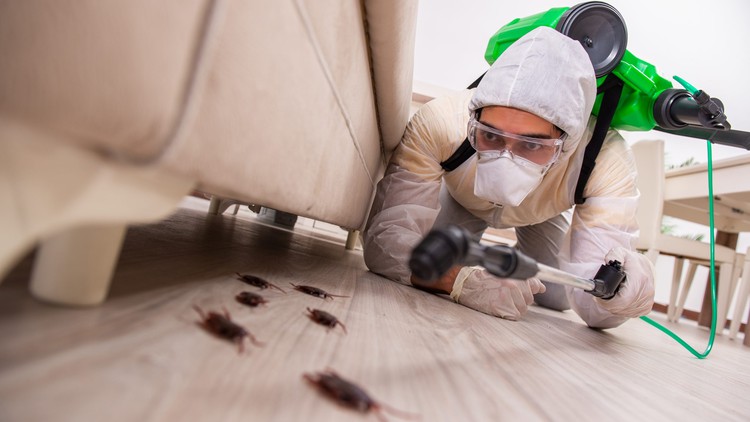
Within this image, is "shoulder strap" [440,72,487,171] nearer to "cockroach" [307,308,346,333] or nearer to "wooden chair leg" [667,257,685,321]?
"cockroach" [307,308,346,333]

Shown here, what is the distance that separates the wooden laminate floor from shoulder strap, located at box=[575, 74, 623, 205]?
28.6 inches

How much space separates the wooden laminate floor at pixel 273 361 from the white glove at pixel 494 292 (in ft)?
0.66

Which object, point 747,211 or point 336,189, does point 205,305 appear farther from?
point 747,211

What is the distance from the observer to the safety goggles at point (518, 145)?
1.39m

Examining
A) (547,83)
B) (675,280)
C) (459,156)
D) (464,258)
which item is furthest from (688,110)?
(675,280)

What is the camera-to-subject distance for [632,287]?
4.85 feet

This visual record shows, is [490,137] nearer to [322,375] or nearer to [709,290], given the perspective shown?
[322,375]

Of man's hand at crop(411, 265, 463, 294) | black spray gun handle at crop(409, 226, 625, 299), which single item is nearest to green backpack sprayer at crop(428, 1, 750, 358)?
man's hand at crop(411, 265, 463, 294)

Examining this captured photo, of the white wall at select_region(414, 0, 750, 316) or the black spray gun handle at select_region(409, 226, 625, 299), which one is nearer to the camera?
the black spray gun handle at select_region(409, 226, 625, 299)

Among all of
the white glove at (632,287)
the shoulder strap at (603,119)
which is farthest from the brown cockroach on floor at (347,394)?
the shoulder strap at (603,119)

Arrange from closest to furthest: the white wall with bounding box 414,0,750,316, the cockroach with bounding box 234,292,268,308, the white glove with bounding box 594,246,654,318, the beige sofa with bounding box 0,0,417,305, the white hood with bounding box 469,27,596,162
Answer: the beige sofa with bounding box 0,0,417,305, the cockroach with bounding box 234,292,268,308, the white hood with bounding box 469,27,596,162, the white glove with bounding box 594,246,654,318, the white wall with bounding box 414,0,750,316

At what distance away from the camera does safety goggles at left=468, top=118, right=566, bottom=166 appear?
1394 millimetres

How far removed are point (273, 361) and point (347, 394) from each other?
0.32 ft

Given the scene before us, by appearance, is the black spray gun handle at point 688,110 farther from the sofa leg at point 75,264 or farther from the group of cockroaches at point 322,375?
the sofa leg at point 75,264
